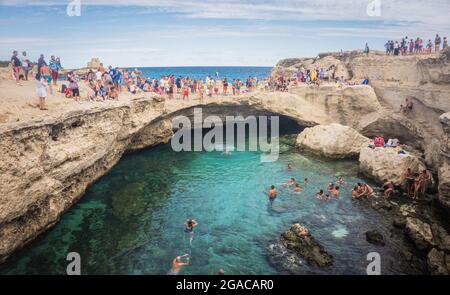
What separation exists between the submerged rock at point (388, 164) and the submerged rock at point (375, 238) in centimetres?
665

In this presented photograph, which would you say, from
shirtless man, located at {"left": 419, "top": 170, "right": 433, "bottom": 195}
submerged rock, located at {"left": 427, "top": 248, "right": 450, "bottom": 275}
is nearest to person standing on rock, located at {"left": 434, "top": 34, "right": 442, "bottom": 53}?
shirtless man, located at {"left": 419, "top": 170, "right": 433, "bottom": 195}

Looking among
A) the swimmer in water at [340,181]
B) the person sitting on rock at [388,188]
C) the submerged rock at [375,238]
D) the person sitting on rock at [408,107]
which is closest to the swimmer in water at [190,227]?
the submerged rock at [375,238]

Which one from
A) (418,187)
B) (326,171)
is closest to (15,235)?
(326,171)

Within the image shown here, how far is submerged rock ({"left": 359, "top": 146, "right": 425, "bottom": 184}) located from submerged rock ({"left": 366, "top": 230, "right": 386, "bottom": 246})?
6.65 m

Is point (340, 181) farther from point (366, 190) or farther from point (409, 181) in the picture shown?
point (409, 181)

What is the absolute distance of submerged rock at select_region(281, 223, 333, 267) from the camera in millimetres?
13711

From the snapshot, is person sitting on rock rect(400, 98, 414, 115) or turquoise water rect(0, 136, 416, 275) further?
person sitting on rock rect(400, 98, 414, 115)

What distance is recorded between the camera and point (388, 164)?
21.5 m

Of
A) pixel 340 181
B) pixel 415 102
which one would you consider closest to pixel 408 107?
pixel 415 102

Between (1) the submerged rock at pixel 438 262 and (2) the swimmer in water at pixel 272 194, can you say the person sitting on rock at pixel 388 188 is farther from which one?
(2) the swimmer in water at pixel 272 194

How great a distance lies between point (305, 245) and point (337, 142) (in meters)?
14.1

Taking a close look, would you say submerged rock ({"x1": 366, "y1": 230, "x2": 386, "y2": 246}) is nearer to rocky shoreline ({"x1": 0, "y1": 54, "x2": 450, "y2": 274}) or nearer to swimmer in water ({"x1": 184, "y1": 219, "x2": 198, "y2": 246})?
rocky shoreline ({"x1": 0, "y1": 54, "x2": 450, "y2": 274})

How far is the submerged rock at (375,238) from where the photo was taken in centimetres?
1513
